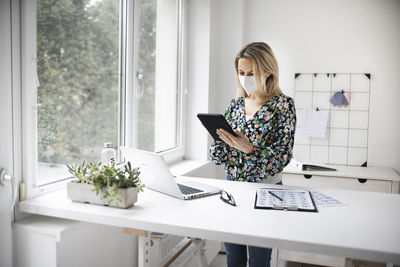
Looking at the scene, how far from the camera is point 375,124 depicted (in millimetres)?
2990

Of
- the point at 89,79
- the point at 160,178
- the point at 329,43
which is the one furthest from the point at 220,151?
the point at 329,43

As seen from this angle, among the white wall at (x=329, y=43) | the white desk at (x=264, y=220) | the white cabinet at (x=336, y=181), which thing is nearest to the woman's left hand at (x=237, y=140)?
the white desk at (x=264, y=220)

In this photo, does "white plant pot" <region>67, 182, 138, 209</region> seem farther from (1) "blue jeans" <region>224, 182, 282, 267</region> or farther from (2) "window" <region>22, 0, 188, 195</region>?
(1) "blue jeans" <region>224, 182, 282, 267</region>

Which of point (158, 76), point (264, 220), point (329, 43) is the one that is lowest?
point (264, 220)

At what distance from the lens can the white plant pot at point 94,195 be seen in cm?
135

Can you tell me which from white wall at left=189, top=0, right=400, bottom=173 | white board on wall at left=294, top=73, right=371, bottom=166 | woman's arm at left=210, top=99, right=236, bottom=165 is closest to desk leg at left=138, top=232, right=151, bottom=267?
woman's arm at left=210, top=99, right=236, bottom=165

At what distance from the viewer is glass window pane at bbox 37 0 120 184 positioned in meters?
1.57

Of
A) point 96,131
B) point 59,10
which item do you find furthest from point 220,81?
point 59,10

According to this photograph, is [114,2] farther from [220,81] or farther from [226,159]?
[220,81]

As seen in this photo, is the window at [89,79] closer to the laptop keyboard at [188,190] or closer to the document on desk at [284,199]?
the laptop keyboard at [188,190]

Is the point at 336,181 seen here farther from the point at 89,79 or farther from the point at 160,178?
the point at 89,79

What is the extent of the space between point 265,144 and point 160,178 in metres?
0.57

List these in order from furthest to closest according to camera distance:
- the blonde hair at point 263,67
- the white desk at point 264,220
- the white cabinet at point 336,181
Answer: the white cabinet at point 336,181
the blonde hair at point 263,67
the white desk at point 264,220

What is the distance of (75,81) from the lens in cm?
173
